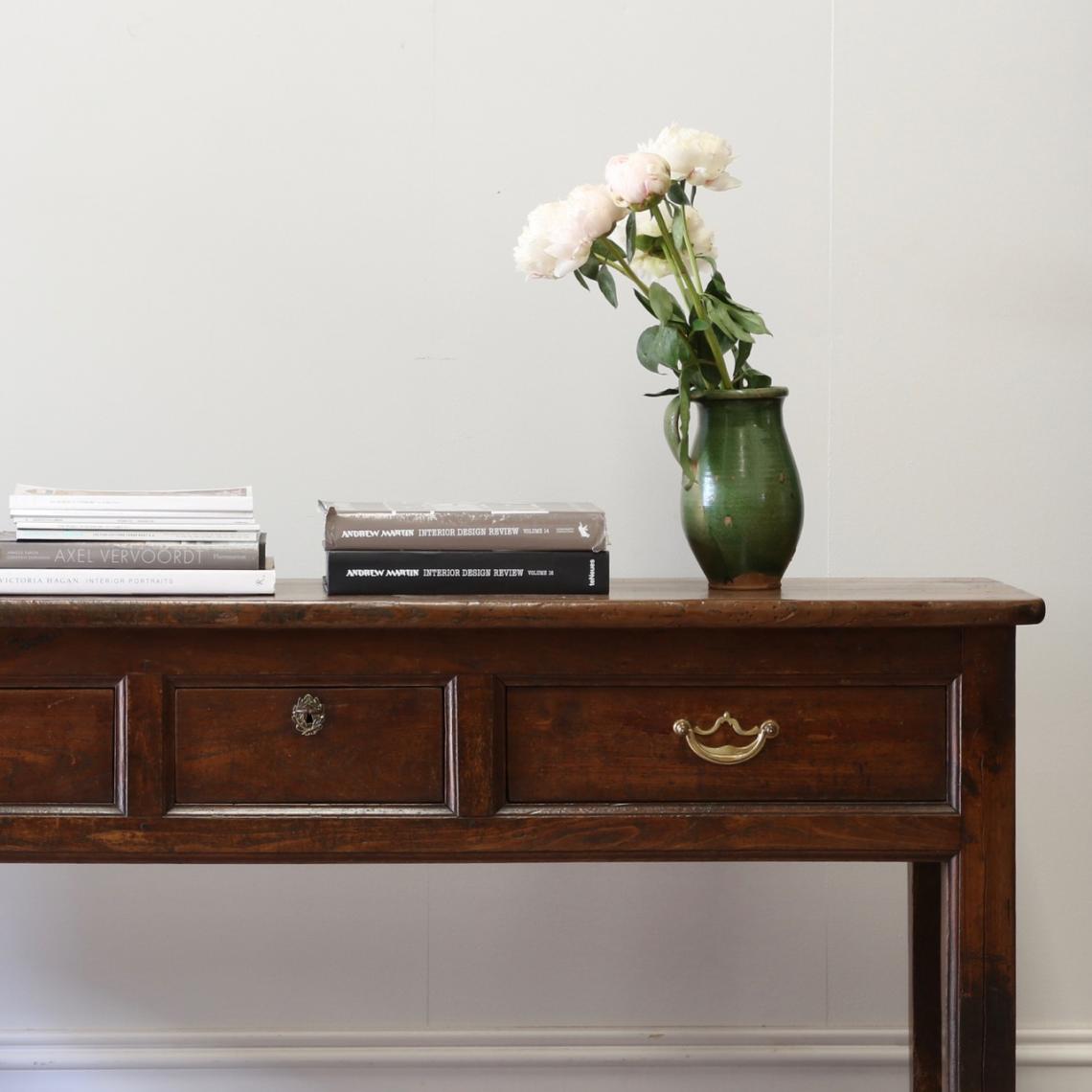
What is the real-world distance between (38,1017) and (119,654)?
31.9 inches

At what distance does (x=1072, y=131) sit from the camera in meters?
1.54

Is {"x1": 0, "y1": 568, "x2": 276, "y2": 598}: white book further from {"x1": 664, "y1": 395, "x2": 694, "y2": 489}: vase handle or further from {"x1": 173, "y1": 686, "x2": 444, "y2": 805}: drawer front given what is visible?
{"x1": 664, "y1": 395, "x2": 694, "y2": 489}: vase handle

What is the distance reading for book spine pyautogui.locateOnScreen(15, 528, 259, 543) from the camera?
1.09m

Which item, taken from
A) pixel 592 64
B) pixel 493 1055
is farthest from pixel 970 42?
pixel 493 1055

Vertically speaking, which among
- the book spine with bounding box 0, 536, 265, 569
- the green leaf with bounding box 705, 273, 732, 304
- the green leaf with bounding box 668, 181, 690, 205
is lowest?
the book spine with bounding box 0, 536, 265, 569

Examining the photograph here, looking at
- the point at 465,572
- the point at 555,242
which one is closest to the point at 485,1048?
the point at 465,572

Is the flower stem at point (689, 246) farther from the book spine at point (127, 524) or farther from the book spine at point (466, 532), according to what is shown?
the book spine at point (127, 524)

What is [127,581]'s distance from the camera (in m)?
1.09

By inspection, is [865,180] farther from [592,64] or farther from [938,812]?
[938,812]

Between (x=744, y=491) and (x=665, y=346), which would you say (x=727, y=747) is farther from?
(x=665, y=346)

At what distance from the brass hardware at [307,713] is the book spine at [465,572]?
103 millimetres

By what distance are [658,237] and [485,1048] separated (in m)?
1.08

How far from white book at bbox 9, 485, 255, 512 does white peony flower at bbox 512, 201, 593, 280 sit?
369 mm

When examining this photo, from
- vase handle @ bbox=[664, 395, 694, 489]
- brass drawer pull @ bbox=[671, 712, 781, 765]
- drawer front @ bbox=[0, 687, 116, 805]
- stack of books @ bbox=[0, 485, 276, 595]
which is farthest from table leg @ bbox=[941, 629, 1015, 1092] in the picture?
drawer front @ bbox=[0, 687, 116, 805]
